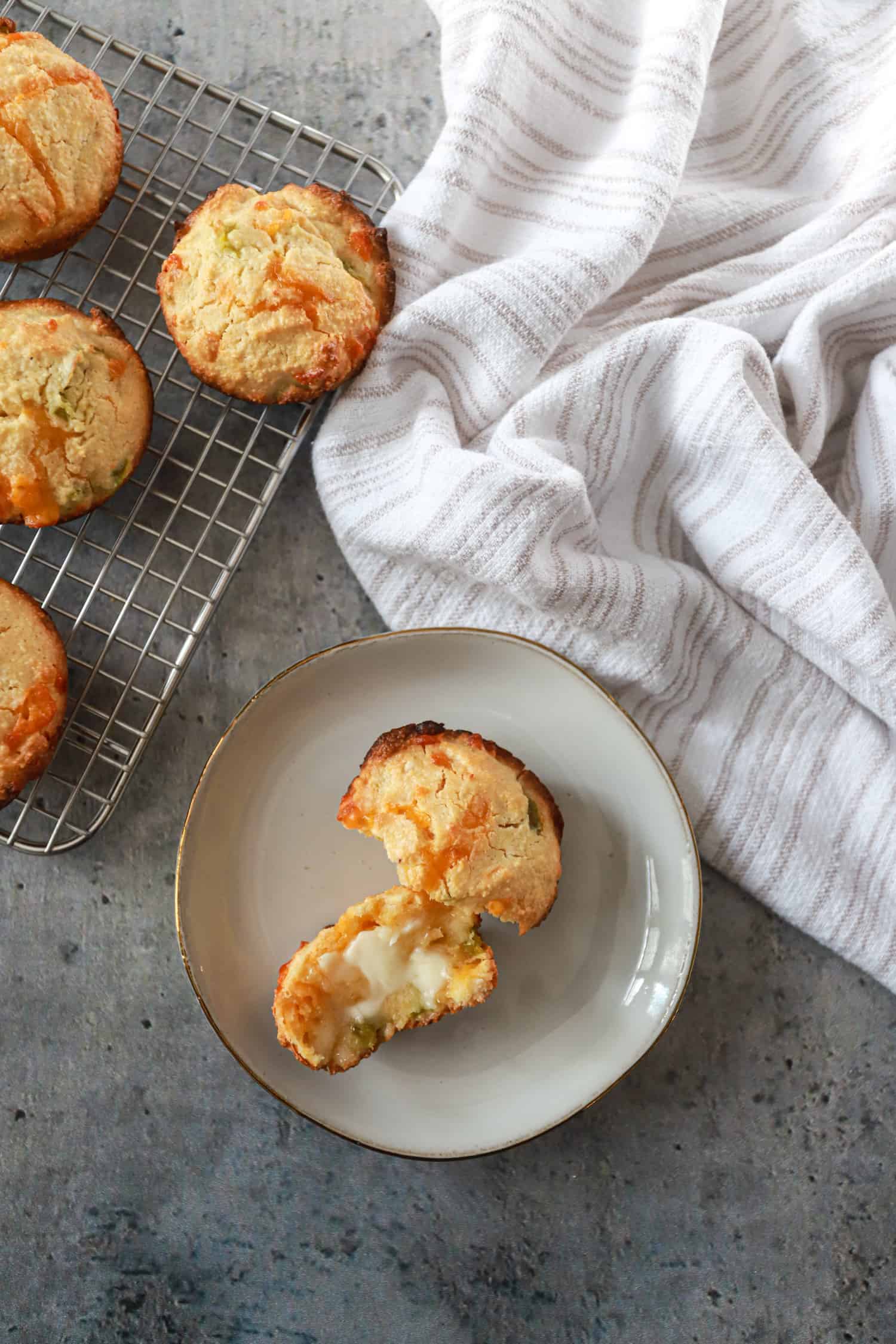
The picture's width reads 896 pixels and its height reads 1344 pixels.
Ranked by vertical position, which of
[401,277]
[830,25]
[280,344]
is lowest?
[280,344]

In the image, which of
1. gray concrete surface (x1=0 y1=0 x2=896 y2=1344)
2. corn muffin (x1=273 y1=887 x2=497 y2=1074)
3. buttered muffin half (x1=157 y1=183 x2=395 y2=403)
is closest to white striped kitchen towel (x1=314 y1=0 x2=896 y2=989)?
buttered muffin half (x1=157 y1=183 x2=395 y2=403)

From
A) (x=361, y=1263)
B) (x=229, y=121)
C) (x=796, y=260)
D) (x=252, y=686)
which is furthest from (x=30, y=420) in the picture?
(x=361, y=1263)

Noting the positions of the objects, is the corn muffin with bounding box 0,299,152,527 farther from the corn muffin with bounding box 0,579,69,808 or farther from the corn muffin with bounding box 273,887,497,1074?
the corn muffin with bounding box 273,887,497,1074

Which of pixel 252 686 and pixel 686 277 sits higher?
pixel 686 277

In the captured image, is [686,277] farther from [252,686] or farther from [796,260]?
[252,686]

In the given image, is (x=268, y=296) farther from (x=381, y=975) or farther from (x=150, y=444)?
(x=381, y=975)

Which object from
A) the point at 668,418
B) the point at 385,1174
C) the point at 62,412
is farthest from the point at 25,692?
the point at 668,418

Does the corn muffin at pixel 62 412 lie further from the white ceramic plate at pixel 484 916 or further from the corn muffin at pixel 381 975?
the corn muffin at pixel 381 975
